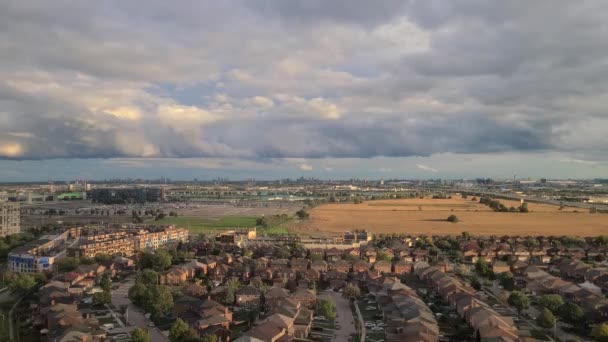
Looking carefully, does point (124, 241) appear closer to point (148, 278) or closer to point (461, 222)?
A: point (148, 278)

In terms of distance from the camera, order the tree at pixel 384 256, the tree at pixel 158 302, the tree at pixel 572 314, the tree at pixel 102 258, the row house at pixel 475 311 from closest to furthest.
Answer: the row house at pixel 475 311
the tree at pixel 572 314
the tree at pixel 158 302
the tree at pixel 102 258
the tree at pixel 384 256

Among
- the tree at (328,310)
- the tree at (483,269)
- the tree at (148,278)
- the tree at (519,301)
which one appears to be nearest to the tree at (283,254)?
the tree at (148,278)

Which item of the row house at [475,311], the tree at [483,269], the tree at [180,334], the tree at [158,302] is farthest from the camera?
the tree at [483,269]

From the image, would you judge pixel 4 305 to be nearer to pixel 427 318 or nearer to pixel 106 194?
pixel 427 318

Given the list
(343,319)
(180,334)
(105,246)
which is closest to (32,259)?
(105,246)

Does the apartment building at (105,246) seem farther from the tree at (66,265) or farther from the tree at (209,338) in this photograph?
the tree at (209,338)

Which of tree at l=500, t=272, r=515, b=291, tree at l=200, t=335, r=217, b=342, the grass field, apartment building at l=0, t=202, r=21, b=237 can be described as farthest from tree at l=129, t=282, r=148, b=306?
apartment building at l=0, t=202, r=21, b=237

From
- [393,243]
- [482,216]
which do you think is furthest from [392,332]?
[482,216]
